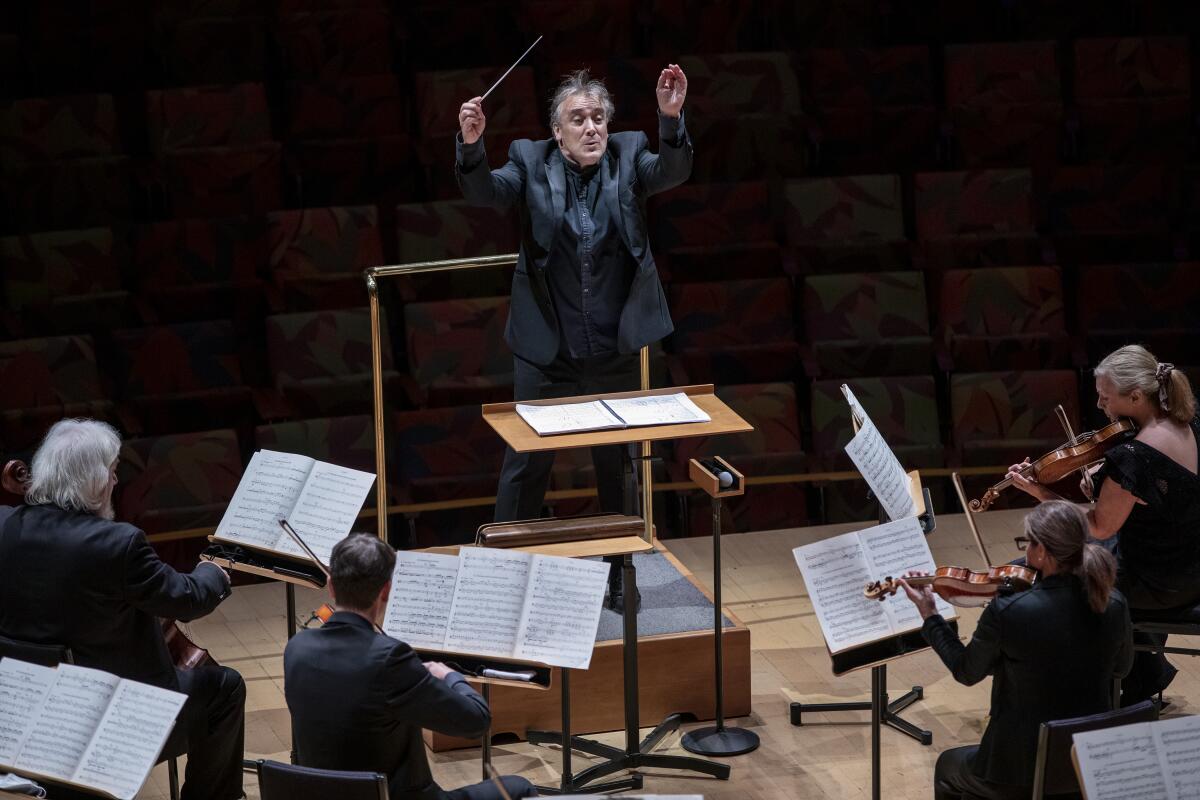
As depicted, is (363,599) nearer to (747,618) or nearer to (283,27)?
(747,618)

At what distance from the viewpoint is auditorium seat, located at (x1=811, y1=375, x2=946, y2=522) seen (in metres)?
4.00

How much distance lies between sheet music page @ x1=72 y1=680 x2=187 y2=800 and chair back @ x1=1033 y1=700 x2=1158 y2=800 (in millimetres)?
1170

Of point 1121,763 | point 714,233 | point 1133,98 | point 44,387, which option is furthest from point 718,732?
point 1133,98

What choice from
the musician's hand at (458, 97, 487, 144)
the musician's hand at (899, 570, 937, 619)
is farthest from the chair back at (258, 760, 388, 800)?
the musician's hand at (458, 97, 487, 144)

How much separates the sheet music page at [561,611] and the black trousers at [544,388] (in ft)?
2.15

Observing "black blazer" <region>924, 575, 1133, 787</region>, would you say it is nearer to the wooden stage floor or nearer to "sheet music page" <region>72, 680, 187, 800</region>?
the wooden stage floor

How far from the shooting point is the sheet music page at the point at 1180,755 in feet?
6.54

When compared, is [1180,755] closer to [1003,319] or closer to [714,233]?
[1003,319]

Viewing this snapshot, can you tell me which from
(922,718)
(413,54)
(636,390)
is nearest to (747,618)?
(922,718)

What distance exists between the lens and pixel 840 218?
4.20 m

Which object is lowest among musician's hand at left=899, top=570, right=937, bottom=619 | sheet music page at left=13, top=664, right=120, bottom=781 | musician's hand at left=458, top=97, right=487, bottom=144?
sheet music page at left=13, top=664, right=120, bottom=781

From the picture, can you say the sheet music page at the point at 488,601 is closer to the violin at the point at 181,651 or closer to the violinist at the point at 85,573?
the violinist at the point at 85,573

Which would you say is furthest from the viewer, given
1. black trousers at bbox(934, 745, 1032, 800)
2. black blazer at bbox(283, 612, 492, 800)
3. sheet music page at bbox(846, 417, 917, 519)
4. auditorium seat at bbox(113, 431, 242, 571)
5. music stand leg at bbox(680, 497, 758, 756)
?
auditorium seat at bbox(113, 431, 242, 571)

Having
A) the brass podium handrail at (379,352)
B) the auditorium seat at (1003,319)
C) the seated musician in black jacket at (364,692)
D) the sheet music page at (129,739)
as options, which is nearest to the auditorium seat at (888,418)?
the auditorium seat at (1003,319)
